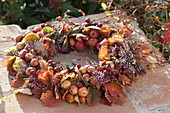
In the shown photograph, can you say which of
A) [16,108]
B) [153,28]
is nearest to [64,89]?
[16,108]

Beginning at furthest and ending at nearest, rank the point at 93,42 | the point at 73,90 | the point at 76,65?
1. the point at 93,42
2. the point at 76,65
3. the point at 73,90

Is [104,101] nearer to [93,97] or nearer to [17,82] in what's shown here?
[93,97]

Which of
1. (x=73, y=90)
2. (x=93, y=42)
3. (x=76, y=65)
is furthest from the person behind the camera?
(x=93, y=42)

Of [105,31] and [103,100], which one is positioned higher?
[105,31]

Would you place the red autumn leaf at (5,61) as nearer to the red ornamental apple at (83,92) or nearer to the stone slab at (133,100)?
the stone slab at (133,100)

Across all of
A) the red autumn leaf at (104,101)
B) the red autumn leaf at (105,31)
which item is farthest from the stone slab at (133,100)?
the red autumn leaf at (105,31)

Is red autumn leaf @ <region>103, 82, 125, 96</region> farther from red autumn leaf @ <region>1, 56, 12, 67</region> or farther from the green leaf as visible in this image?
red autumn leaf @ <region>1, 56, 12, 67</region>

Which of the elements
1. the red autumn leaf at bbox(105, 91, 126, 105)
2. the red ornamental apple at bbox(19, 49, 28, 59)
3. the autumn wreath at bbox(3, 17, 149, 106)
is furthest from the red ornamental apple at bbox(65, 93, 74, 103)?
the red ornamental apple at bbox(19, 49, 28, 59)

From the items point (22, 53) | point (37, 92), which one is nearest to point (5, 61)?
point (22, 53)
